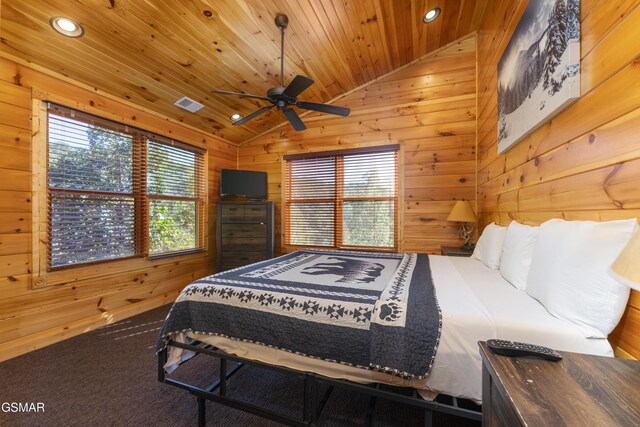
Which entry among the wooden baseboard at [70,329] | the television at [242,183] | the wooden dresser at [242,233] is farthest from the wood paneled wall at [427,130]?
the wooden baseboard at [70,329]

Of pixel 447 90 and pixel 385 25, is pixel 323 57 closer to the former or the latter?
pixel 385 25

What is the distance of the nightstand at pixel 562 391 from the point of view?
20.9 inches

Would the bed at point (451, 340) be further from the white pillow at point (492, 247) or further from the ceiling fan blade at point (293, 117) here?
the ceiling fan blade at point (293, 117)

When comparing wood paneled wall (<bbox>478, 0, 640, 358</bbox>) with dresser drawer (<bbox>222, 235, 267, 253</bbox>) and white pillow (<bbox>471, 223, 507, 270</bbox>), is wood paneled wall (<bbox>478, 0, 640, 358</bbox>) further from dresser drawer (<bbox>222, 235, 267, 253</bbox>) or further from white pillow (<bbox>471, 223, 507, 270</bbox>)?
dresser drawer (<bbox>222, 235, 267, 253</bbox>)

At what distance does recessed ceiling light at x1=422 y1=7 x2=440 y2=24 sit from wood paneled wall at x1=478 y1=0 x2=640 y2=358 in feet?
6.01

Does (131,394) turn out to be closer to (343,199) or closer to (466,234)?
(343,199)

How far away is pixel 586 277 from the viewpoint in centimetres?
100

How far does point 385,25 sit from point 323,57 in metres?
0.75

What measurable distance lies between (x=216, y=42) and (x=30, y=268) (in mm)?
2640

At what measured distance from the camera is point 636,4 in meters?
0.97

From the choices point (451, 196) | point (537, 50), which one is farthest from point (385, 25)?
point (451, 196)

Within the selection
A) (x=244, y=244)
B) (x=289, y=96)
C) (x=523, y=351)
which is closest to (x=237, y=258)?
(x=244, y=244)

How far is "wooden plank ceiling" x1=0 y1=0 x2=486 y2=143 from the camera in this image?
206 centimetres

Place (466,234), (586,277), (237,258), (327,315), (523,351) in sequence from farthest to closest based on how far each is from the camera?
(237,258), (466,234), (327,315), (586,277), (523,351)
